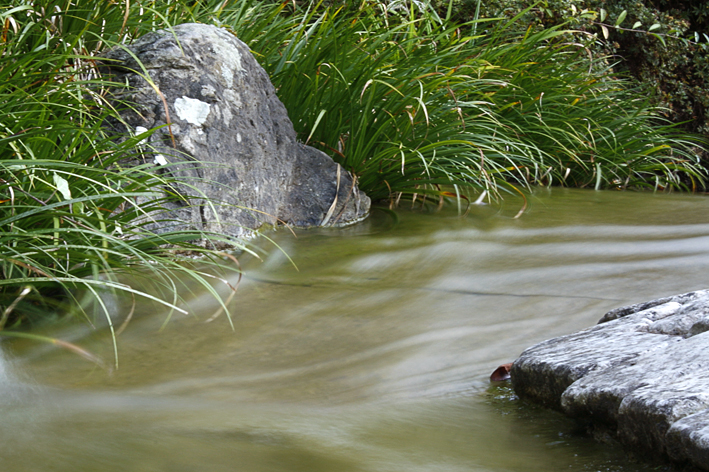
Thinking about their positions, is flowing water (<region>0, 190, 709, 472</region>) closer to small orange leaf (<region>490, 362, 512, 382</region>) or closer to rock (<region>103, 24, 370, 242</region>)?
small orange leaf (<region>490, 362, 512, 382</region>)

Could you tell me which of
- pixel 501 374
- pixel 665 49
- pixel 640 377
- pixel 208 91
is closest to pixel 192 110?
pixel 208 91

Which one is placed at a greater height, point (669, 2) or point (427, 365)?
point (669, 2)

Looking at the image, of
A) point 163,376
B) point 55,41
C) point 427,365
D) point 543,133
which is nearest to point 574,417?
point 427,365

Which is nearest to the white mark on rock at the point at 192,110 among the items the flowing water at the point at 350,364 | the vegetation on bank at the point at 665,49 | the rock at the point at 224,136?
the rock at the point at 224,136

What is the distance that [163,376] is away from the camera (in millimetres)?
1481

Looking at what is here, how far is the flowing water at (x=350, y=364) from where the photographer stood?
1139mm

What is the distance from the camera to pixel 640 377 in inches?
44.9

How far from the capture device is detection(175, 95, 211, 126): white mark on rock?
252 centimetres

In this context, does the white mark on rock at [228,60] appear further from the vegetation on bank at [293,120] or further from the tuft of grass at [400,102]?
the tuft of grass at [400,102]

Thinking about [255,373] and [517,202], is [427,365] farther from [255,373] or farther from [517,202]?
[517,202]

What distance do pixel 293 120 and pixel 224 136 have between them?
0.70 m

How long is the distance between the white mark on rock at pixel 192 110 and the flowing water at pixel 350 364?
590 mm

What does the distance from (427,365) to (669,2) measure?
7023 mm

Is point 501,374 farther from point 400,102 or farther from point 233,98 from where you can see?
point 400,102
